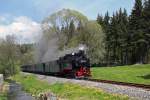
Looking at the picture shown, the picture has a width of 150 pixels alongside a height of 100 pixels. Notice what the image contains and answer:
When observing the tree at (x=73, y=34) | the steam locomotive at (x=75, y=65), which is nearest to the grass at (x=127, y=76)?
the steam locomotive at (x=75, y=65)

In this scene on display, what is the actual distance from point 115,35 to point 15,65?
121ft

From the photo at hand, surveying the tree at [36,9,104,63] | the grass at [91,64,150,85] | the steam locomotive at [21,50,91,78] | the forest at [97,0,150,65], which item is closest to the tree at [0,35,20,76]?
the tree at [36,9,104,63]

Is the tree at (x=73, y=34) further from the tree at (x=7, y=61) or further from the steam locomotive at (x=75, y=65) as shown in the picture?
the steam locomotive at (x=75, y=65)

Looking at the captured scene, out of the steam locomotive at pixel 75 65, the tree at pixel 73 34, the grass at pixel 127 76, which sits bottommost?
the grass at pixel 127 76

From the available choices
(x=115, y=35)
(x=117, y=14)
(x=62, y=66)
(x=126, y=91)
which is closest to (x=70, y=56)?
(x=62, y=66)

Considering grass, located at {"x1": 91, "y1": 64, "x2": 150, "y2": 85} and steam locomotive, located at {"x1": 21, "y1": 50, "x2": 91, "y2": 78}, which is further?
grass, located at {"x1": 91, "y1": 64, "x2": 150, "y2": 85}

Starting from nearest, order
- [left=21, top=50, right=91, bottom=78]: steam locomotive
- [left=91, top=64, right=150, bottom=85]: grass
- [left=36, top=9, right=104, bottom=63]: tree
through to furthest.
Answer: [left=21, top=50, right=91, bottom=78]: steam locomotive < [left=91, top=64, right=150, bottom=85]: grass < [left=36, top=9, right=104, bottom=63]: tree

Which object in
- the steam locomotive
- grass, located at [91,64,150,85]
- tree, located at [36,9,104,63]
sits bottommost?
grass, located at [91,64,150,85]

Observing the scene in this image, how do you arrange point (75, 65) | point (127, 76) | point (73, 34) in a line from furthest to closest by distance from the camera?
point (73, 34), point (127, 76), point (75, 65)

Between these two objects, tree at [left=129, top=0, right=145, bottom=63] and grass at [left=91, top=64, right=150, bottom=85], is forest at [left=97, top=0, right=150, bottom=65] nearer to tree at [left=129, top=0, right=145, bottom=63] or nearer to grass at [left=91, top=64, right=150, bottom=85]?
tree at [left=129, top=0, right=145, bottom=63]

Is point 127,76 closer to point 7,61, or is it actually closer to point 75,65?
point 75,65

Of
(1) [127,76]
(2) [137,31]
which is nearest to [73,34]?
(2) [137,31]

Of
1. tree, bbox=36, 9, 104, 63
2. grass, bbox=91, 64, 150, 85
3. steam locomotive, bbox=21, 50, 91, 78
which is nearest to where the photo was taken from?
steam locomotive, bbox=21, 50, 91, 78

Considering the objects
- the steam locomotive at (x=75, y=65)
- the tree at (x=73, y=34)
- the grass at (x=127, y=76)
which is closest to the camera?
the steam locomotive at (x=75, y=65)
